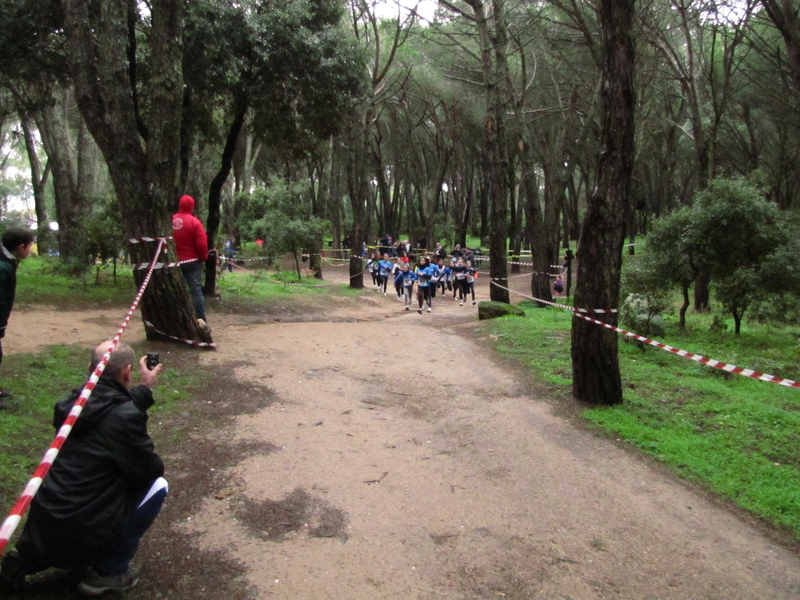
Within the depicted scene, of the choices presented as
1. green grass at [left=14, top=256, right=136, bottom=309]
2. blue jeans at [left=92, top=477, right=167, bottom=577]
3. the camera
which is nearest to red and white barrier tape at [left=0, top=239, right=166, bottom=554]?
the camera

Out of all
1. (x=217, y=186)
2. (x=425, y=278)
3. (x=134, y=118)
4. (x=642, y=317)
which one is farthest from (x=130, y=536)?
(x=425, y=278)

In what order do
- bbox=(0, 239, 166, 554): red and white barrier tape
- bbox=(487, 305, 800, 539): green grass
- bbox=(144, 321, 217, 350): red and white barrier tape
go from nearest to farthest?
1. bbox=(0, 239, 166, 554): red and white barrier tape
2. bbox=(487, 305, 800, 539): green grass
3. bbox=(144, 321, 217, 350): red and white barrier tape

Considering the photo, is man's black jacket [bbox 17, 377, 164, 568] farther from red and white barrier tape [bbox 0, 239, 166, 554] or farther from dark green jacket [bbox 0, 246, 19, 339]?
dark green jacket [bbox 0, 246, 19, 339]

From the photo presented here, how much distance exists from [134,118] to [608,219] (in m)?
6.24

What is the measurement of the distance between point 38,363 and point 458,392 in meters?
4.91

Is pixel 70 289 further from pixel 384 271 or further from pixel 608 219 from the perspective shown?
pixel 384 271

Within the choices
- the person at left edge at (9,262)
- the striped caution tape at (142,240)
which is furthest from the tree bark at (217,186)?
the person at left edge at (9,262)

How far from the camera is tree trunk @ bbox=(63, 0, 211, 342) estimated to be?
27.2 ft

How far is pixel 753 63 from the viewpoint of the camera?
886 inches

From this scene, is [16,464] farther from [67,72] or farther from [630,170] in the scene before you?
[67,72]

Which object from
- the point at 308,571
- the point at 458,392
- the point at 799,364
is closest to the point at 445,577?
the point at 308,571

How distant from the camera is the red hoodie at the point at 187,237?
902 cm

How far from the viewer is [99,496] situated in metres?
3.05

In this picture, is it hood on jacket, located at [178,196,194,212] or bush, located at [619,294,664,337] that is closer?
hood on jacket, located at [178,196,194,212]
